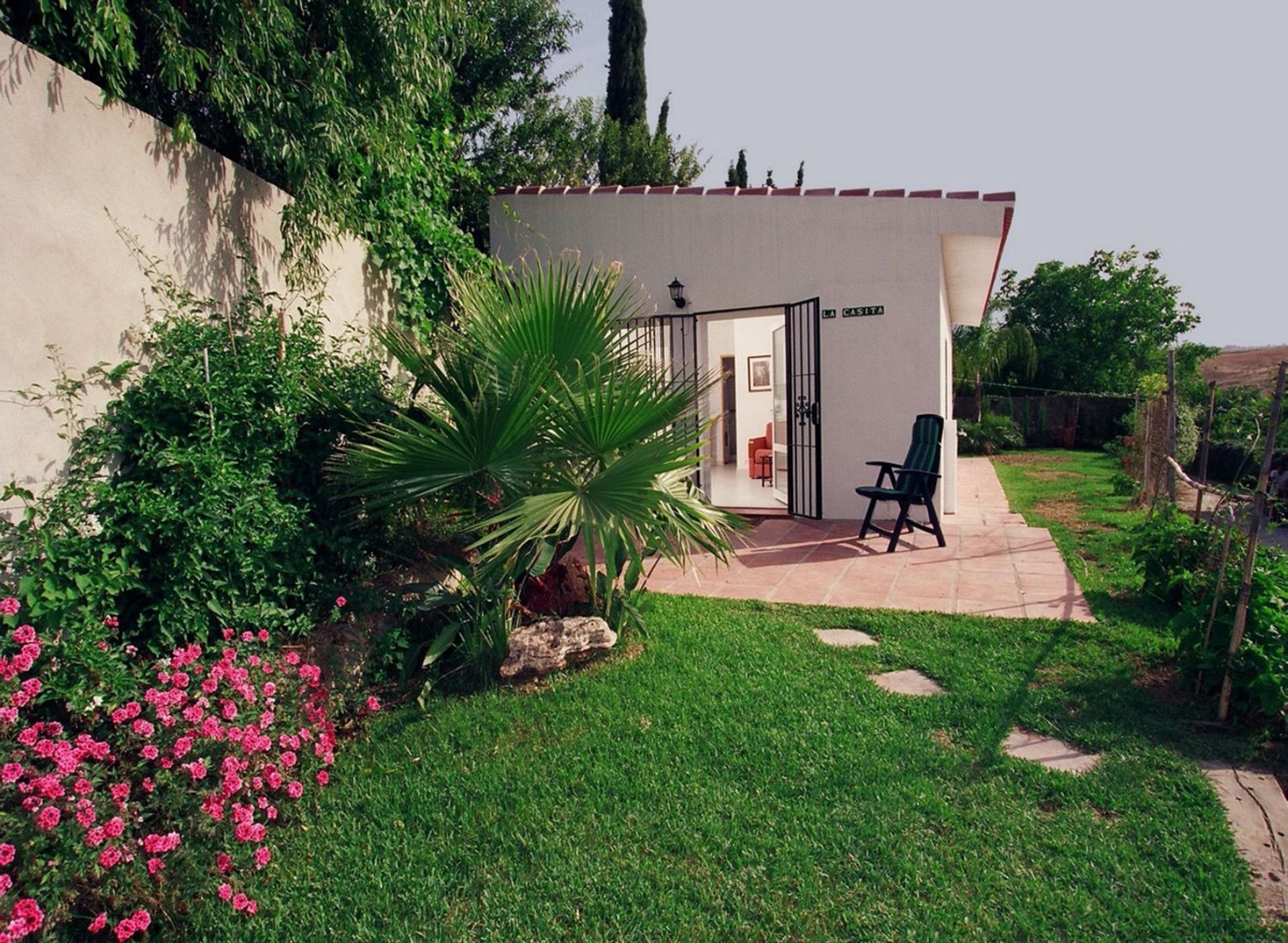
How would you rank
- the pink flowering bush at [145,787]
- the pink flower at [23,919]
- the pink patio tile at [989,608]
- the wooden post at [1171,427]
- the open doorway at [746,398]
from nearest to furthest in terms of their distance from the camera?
the pink flower at [23,919] < the pink flowering bush at [145,787] < the pink patio tile at [989,608] < the wooden post at [1171,427] < the open doorway at [746,398]

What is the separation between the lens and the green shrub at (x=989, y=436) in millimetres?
16672

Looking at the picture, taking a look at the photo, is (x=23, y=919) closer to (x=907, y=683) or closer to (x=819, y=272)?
(x=907, y=683)

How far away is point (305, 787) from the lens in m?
2.76

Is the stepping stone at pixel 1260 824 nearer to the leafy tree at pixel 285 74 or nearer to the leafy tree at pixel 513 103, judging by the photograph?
the leafy tree at pixel 285 74

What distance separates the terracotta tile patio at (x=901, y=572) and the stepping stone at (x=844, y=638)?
0.47 m

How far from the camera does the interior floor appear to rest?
893 cm

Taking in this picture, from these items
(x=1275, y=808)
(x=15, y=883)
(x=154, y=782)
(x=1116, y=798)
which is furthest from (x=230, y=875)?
(x=1275, y=808)

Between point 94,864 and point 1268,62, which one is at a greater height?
point 1268,62

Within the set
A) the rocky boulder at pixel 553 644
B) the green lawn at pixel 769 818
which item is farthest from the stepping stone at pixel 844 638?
the rocky boulder at pixel 553 644

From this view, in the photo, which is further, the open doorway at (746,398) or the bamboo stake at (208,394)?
the open doorway at (746,398)

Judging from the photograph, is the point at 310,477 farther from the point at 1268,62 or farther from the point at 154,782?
the point at 1268,62

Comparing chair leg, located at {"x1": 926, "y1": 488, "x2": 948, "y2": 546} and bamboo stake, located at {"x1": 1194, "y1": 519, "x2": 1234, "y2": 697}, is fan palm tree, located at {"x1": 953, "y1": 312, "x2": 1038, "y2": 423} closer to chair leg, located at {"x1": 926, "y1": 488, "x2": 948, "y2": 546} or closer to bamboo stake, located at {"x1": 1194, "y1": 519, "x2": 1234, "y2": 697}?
chair leg, located at {"x1": 926, "y1": 488, "x2": 948, "y2": 546}

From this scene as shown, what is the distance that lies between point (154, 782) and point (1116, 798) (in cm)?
312

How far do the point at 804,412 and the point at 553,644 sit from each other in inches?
181
